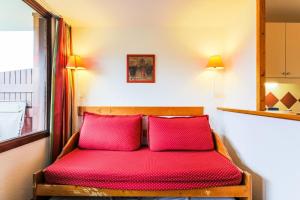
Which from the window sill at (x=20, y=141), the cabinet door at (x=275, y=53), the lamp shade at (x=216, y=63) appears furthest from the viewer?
the lamp shade at (x=216, y=63)

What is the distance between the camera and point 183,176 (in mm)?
1667

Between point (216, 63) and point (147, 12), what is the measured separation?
110cm

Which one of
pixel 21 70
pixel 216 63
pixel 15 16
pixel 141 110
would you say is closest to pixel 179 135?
pixel 141 110

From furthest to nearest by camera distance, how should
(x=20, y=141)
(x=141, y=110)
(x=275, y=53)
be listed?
(x=141, y=110)
(x=275, y=53)
(x=20, y=141)

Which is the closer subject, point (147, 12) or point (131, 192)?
point (131, 192)

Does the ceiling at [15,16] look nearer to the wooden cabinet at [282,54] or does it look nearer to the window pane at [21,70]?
the window pane at [21,70]

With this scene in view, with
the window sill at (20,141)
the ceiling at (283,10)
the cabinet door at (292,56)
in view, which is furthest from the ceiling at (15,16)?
the cabinet door at (292,56)

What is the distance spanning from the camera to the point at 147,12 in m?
2.36

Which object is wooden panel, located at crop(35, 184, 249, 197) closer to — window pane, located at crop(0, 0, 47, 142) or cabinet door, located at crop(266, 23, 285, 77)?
window pane, located at crop(0, 0, 47, 142)

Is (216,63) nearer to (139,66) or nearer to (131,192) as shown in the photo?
(139,66)

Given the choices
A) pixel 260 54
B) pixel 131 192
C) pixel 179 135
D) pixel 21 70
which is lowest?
pixel 131 192

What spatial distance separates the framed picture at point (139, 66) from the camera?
2.79 meters

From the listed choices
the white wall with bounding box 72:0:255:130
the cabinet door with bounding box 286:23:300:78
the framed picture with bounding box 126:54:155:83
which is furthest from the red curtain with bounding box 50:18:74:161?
the cabinet door with bounding box 286:23:300:78

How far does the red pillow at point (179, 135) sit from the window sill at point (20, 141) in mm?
1197
